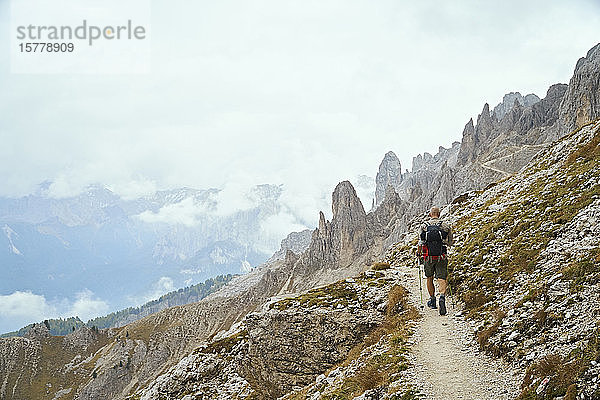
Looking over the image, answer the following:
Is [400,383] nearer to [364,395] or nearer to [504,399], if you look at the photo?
[364,395]

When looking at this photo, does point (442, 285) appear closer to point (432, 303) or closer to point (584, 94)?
point (432, 303)

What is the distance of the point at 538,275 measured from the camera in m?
16.2

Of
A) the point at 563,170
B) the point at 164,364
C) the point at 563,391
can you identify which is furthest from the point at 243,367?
the point at 164,364

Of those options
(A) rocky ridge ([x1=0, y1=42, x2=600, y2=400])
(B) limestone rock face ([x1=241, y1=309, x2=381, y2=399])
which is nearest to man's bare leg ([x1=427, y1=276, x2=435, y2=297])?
(A) rocky ridge ([x1=0, y1=42, x2=600, y2=400])

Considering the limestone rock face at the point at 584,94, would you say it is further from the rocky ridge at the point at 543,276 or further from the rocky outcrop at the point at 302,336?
the rocky outcrop at the point at 302,336

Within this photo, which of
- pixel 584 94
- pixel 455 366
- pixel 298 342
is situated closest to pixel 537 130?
pixel 584 94

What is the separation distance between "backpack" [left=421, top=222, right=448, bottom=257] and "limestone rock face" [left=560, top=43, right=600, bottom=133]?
134556mm

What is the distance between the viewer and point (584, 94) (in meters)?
131

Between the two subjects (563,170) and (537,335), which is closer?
(537,335)

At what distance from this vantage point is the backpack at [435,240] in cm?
1856

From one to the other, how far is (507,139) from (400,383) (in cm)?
21681

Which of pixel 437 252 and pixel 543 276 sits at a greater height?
pixel 437 252

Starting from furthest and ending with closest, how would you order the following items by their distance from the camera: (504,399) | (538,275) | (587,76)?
(587,76) → (538,275) → (504,399)

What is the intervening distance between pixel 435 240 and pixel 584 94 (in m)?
150
